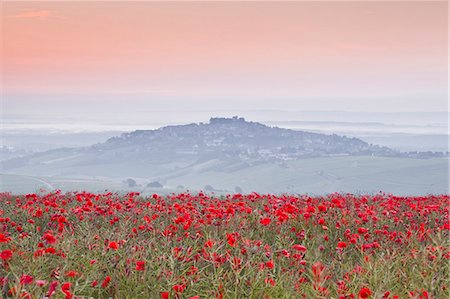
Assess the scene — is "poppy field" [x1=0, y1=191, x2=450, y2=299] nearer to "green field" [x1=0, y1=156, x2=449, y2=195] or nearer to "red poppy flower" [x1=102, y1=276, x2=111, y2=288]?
"red poppy flower" [x1=102, y1=276, x2=111, y2=288]

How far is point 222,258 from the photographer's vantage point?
630 centimetres

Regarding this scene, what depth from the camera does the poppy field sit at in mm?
5594

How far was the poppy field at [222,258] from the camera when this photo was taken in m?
5.59

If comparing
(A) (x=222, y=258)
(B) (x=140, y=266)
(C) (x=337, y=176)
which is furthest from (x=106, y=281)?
(C) (x=337, y=176)

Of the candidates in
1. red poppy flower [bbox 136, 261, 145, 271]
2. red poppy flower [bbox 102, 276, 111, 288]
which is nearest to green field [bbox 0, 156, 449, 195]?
red poppy flower [bbox 102, 276, 111, 288]

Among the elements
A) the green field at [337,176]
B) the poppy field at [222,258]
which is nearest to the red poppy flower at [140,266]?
the poppy field at [222,258]

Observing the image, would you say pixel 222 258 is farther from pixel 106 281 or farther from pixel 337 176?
pixel 337 176

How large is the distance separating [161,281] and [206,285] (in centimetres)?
48

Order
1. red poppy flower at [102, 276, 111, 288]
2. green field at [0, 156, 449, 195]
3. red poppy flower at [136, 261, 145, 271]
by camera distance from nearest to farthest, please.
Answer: red poppy flower at [136, 261, 145, 271], red poppy flower at [102, 276, 111, 288], green field at [0, 156, 449, 195]

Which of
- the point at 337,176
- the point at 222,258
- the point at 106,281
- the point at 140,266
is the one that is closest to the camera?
the point at 140,266

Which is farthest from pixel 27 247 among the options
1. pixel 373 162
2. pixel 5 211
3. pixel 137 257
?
pixel 373 162

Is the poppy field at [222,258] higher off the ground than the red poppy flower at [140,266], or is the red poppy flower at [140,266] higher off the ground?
the red poppy flower at [140,266]

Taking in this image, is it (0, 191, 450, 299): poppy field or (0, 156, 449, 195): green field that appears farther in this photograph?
(0, 156, 449, 195): green field

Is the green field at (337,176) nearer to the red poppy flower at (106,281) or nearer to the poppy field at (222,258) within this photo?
the poppy field at (222,258)
